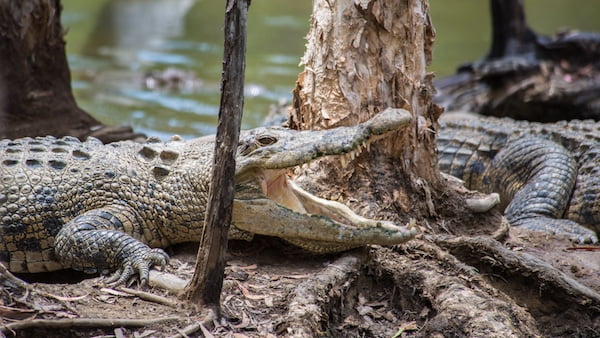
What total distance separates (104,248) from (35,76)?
3478mm

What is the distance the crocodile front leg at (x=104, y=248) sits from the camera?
12.3 feet

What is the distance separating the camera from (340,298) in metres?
3.69

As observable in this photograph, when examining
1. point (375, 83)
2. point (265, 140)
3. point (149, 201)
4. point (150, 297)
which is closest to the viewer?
point (150, 297)

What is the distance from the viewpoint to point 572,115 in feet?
30.8

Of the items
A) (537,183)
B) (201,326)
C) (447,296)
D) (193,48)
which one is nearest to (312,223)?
(447,296)

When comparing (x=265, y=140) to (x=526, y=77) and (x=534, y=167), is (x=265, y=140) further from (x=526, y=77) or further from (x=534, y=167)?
(x=526, y=77)

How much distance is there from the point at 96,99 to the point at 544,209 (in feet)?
22.3

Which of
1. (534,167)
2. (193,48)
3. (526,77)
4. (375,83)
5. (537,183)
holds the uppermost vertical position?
(193,48)

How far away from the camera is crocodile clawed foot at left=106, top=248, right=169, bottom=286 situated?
144 inches

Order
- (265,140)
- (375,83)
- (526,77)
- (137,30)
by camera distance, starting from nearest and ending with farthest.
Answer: (265,140) < (375,83) < (526,77) < (137,30)

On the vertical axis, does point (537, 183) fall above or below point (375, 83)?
below

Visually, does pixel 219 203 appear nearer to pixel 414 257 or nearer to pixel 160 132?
pixel 414 257

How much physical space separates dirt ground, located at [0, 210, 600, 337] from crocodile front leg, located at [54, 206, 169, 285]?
0.40 ft

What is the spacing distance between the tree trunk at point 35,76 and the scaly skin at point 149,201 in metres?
2.23
